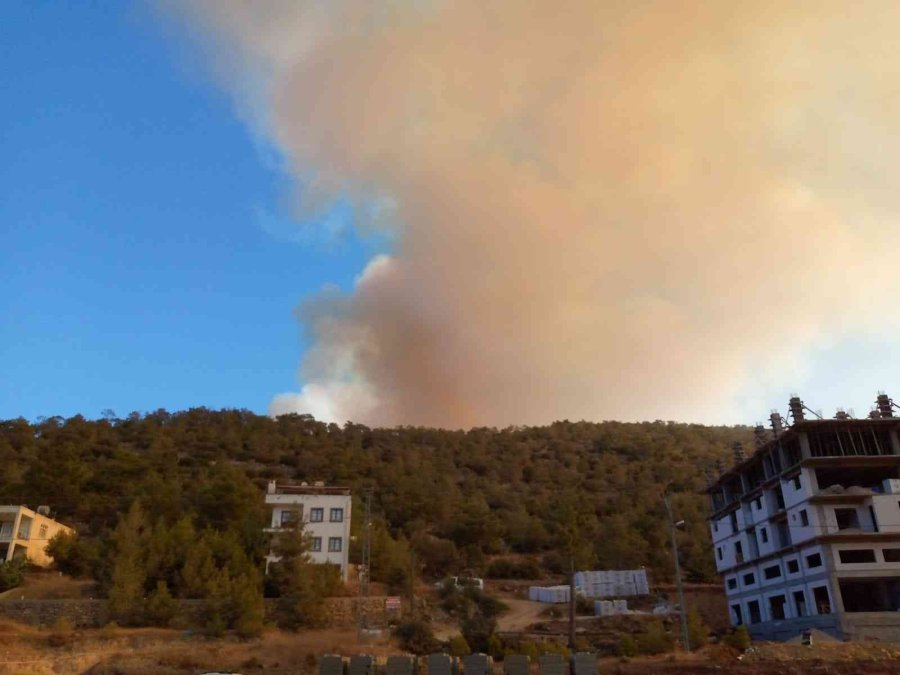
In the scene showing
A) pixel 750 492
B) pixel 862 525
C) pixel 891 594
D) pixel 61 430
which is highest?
pixel 61 430

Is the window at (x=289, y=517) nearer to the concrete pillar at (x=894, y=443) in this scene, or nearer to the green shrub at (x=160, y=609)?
the green shrub at (x=160, y=609)

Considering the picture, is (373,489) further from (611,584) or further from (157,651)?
(157,651)

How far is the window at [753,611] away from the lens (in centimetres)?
7004

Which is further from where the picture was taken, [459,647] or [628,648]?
[459,647]

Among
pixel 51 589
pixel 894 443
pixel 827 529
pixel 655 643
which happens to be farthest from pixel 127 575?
pixel 894 443

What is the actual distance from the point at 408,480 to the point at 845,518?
65440 millimetres

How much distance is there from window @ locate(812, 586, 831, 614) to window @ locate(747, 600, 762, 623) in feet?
39.6

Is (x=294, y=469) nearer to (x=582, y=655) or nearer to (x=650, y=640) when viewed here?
(x=650, y=640)

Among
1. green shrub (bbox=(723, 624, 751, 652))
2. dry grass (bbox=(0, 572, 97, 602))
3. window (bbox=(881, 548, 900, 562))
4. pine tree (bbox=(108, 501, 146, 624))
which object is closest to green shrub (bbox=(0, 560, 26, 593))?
dry grass (bbox=(0, 572, 97, 602))

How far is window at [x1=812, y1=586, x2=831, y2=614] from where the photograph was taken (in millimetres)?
56866

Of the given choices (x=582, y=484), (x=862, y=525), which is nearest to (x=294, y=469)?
(x=582, y=484)

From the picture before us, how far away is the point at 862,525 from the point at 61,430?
4713 inches

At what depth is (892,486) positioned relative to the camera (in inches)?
2329

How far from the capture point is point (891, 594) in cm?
5922
